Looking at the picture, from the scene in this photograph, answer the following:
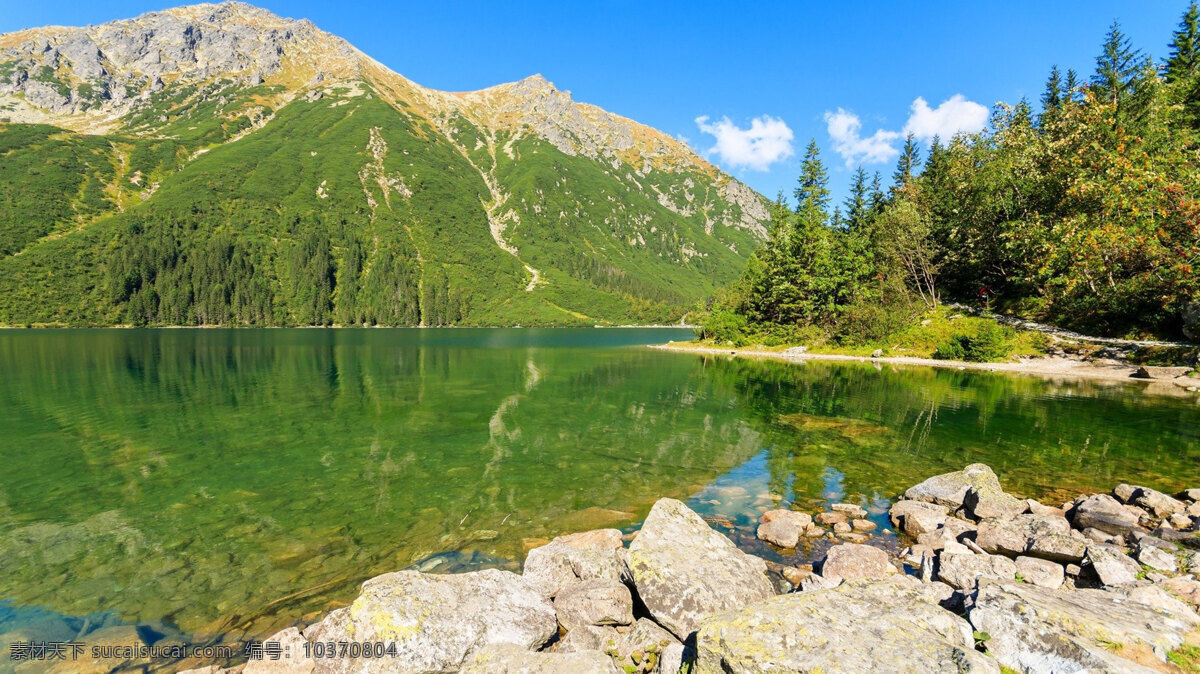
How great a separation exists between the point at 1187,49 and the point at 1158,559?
105605mm

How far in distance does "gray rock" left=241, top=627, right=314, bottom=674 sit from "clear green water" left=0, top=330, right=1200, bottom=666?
1638 mm

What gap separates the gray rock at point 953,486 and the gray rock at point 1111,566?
5.53 meters

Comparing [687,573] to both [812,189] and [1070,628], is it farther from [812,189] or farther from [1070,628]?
[812,189]

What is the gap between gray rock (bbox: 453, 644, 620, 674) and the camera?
664cm

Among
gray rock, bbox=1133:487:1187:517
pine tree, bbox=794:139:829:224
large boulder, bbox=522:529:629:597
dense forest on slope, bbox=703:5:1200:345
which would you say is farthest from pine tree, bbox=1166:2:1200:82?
large boulder, bbox=522:529:629:597

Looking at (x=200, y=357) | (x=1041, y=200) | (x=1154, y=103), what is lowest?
(x=200, y=357)

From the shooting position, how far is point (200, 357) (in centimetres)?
7338

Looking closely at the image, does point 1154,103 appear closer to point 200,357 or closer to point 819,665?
point 819,665

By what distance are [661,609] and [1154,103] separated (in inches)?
3211

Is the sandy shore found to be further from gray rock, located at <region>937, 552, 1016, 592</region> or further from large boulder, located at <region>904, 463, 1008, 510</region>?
gray rock, located at <region>937, 552, 1016, 592</region>

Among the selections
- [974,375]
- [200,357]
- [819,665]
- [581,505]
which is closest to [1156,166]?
[974,375]

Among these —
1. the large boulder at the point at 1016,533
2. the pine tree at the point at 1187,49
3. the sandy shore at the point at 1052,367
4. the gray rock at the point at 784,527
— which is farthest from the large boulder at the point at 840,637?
the pine tree at the point at 1187,49

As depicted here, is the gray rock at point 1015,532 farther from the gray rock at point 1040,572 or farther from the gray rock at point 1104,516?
the gray rock at point 1104,516

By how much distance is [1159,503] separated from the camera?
47.8ft
